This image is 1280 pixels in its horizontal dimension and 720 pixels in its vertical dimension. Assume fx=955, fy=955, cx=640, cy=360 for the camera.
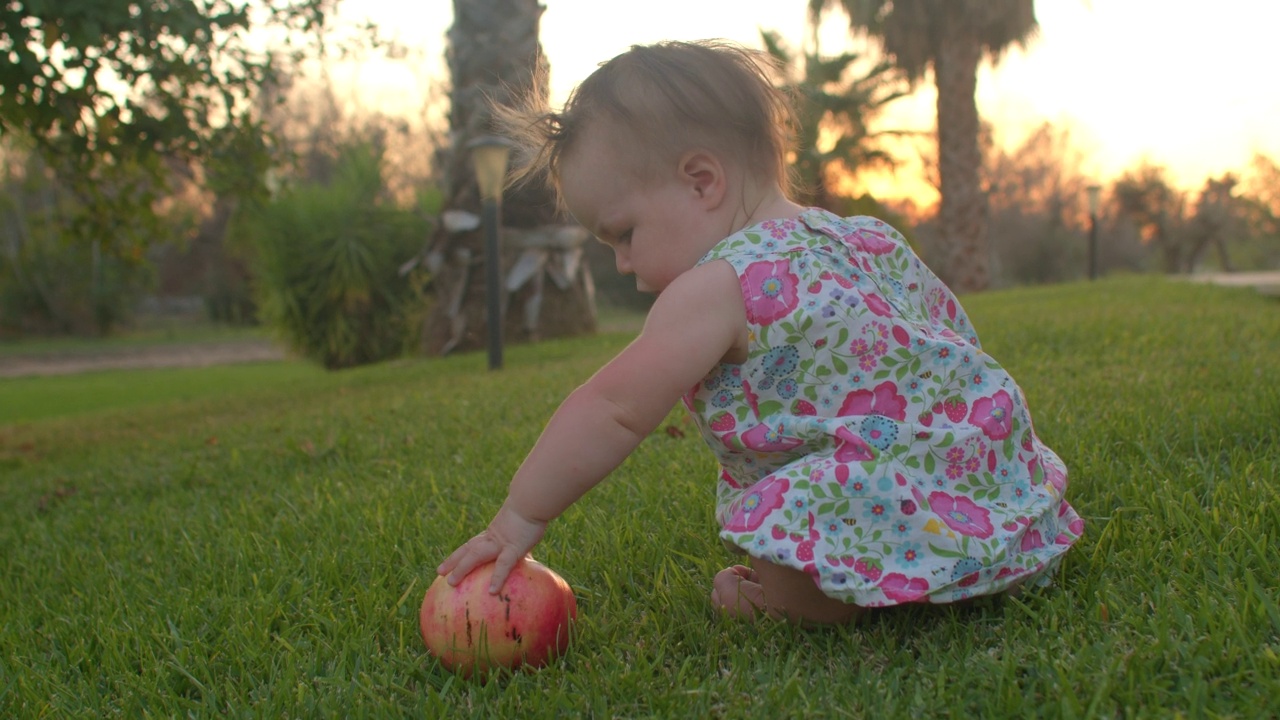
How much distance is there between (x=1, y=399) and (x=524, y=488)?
17364mm

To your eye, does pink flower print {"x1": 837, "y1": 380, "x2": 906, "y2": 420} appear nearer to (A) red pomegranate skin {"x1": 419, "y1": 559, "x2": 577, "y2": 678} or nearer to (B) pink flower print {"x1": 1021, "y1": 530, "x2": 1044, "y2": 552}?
(B) pink flower print {"x1": 1021, "y1": 530, "x2": 1044, "y2": 552}

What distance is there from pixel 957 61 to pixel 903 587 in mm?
17705

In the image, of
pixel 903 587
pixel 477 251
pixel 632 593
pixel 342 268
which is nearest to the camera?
pixel 903 587

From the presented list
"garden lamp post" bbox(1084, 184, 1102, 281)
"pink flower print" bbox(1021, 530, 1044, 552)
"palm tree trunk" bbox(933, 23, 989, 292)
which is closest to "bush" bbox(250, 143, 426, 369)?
"palm tree trunk" bbox(933, 23, 989, 292)

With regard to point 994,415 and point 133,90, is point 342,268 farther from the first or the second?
point 994,415

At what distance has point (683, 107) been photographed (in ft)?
5.93

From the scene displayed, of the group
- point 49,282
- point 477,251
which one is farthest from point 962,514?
point 49,282

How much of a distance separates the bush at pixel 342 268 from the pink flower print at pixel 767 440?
1203 centimetres

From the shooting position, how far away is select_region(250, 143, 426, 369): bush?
13664 mm

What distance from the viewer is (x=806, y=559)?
62.8 inches

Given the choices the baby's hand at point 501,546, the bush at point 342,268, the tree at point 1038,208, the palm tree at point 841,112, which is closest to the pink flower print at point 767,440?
the baby's hand at point 501,546

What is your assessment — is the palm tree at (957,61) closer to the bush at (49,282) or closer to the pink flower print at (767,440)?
the pink flower print at (767,440)

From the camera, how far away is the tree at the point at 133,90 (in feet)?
16.1

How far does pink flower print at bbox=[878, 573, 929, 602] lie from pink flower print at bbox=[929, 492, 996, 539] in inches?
4.6
